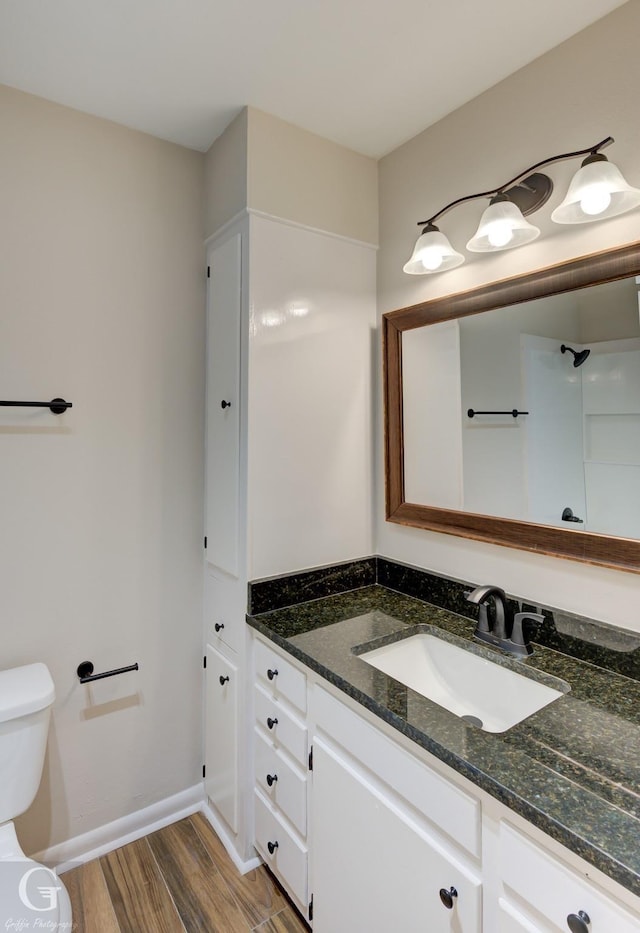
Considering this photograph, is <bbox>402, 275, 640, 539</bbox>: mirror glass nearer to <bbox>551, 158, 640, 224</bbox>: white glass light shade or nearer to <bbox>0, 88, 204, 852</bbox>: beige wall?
<bbox>551, 158, 640, 224</bbox>: white glass light shade

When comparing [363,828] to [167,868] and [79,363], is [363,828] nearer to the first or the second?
[167,868]

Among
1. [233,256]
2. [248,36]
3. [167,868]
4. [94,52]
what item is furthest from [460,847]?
[94,52]

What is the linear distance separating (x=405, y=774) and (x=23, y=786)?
1.09 meters

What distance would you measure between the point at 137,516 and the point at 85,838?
44.0 inches

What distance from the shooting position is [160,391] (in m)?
1.80

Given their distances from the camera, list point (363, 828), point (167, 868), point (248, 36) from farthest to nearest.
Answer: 1. point (167, 868)
2. point (248, 36)
3. point (363, 828)

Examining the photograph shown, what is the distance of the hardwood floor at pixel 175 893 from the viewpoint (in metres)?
1.45

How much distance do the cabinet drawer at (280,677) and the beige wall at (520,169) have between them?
62 cm

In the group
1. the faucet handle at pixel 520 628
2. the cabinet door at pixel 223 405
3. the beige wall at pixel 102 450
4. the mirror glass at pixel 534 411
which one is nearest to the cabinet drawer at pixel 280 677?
the cabinet door at pixel 223 405

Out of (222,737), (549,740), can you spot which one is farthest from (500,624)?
(222,737)

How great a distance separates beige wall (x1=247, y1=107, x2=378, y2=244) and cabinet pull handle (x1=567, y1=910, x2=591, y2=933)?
1844 millimetres

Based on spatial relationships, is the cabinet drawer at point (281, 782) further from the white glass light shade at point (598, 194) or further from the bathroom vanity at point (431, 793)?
the white glass light shade at point (598, 194)

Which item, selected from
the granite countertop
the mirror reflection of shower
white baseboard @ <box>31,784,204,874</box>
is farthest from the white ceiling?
white baseboard @ <box>31,784,204,874</box>

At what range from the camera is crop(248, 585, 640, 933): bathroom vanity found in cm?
76
